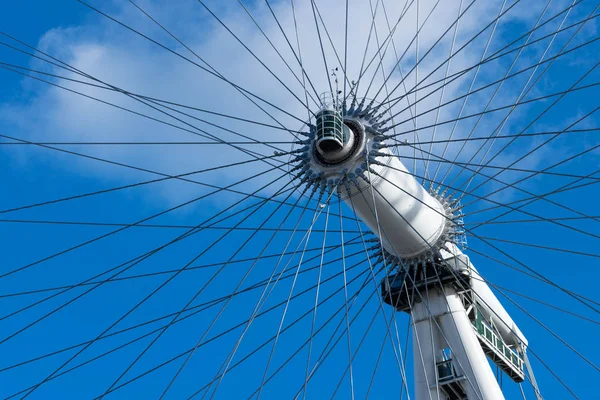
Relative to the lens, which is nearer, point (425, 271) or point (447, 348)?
point (447, 348)

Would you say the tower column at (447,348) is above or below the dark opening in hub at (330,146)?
below

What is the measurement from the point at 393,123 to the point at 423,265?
11.8 feet

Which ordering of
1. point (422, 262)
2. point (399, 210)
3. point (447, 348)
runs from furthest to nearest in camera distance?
point (422, 262)
point (447, 348)
point (399, 210)

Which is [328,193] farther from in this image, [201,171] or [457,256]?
[457,256]

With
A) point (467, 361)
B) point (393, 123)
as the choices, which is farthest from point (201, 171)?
point (467, 361)

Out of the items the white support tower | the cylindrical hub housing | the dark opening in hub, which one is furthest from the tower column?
the dark opening in hub

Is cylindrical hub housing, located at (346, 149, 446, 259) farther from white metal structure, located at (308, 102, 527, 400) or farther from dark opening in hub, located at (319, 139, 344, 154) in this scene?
dark opening in hub, located at (319, 139, 344, 154)

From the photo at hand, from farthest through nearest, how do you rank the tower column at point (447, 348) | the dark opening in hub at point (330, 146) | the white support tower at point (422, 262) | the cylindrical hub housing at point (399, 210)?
1. the tower column at point (447, 348)
2. the cylindrical hub housing at point (399, 210)
3. the white support tower at point (422, 262)
4. the dark opening in hub at point (330, 146)

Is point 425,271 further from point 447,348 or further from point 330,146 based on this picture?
point 330,146

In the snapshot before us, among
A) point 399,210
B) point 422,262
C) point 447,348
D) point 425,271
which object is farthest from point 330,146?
point 447,348

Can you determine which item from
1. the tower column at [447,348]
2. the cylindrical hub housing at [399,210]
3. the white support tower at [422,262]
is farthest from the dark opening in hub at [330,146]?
the tower column at [447,348]

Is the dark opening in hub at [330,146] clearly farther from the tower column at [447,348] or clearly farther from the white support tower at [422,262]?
the tower column at [447,348]

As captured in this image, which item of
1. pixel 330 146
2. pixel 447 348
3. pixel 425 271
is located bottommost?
pixel 447 348

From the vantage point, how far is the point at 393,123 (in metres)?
15.6
